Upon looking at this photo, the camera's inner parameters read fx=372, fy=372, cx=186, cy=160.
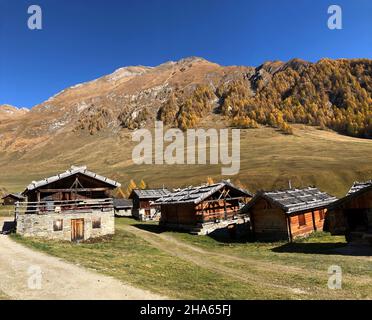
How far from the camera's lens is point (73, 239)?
3366cm

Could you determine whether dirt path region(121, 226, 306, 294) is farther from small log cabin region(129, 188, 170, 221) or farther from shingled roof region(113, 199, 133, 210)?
shingled roof region(113, 199, 133, 210)

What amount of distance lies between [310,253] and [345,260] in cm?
383

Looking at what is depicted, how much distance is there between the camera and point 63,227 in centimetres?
3344

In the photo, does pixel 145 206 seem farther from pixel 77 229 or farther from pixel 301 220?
pixel 301 220

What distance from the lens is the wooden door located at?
33.9 m

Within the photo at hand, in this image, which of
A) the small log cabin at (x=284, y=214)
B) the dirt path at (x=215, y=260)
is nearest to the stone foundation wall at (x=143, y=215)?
the dirt path at (x=215, y=260)

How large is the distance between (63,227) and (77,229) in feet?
4.33

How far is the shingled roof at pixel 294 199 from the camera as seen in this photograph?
107 feet

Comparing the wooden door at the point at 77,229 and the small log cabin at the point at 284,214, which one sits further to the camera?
the wooden door at the point at 77,229

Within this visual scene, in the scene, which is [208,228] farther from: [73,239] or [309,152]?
[309,152]

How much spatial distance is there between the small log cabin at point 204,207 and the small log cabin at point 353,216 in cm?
1341

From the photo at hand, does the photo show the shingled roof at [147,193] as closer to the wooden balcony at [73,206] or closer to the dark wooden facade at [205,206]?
the dark wooden facade at [205,206]

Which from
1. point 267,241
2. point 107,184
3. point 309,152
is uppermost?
point 309,152
